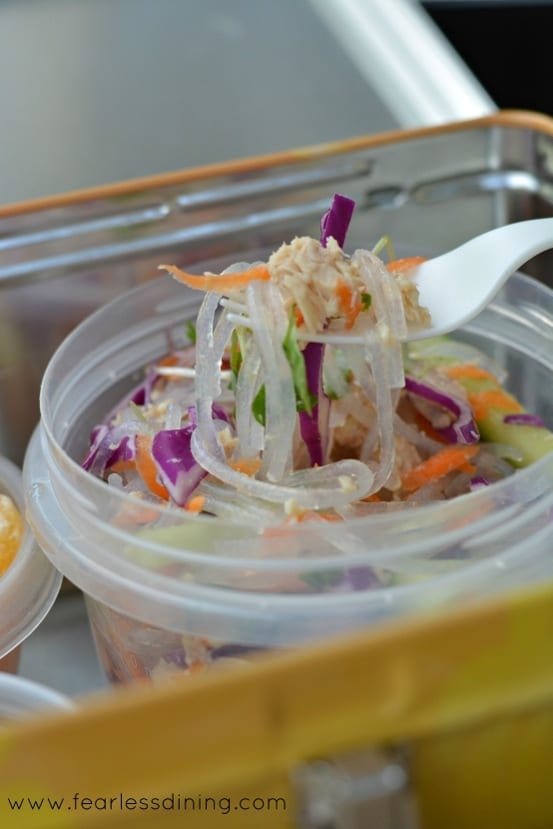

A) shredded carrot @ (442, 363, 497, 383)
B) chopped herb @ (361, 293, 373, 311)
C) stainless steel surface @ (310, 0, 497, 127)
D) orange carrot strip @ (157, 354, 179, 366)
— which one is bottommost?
orange carrot strip @ (157, 354, 179, 366)

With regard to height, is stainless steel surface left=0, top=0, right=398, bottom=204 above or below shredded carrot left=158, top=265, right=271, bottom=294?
below

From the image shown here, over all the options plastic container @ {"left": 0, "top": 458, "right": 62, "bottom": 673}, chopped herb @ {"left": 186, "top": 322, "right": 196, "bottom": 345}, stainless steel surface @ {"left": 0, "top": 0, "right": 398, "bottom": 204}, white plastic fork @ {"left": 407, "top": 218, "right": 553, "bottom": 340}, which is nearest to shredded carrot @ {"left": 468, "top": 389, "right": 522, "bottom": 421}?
white plastic fork @ {"left": 407, "top": 218, "right": 553, "bottom": 340}

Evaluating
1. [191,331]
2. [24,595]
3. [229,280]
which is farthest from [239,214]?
[24,595]

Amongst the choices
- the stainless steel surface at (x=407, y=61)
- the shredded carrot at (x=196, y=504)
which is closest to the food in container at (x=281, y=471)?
the shredded carrot at (x=196, y=504)

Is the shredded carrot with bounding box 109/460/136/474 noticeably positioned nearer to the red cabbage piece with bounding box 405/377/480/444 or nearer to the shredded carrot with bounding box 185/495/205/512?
the shredded carrot with bounding box 185/495/205/512

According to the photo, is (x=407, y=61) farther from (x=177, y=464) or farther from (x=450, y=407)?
(x=177, y=464)

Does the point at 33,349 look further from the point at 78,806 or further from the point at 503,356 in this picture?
the point at 78,806

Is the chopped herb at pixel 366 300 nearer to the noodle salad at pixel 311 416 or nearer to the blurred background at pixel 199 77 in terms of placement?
the noodle salad at pixel 311 416
